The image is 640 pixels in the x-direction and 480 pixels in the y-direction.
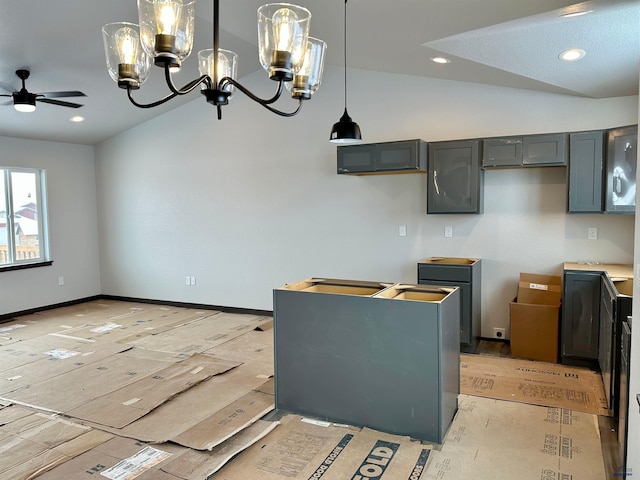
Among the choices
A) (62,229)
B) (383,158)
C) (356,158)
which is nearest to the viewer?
(383,158)

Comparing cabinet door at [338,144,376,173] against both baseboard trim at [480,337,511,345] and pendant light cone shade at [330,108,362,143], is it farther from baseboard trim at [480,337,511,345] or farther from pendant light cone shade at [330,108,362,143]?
baseboard trim at [480,337,511,345]

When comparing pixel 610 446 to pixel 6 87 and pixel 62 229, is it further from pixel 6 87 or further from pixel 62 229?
pixel 62 229

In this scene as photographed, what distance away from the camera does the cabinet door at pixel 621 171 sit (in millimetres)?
3961

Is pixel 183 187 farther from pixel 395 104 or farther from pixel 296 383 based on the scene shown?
pixel 296 383

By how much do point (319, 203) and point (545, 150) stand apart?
2.61 meters

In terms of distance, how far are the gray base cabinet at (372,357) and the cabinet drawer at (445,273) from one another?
1.37 m

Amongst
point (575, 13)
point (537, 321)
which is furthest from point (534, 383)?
point (575, 13)

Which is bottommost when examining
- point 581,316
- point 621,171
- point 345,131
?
point 581,316

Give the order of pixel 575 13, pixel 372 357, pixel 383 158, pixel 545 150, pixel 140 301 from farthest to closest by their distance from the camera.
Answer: pixel 140 301, pixel 383 158, pixel 545 150, pixel 372 357, pixel 575 13

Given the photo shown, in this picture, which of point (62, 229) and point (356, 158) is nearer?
point (356, 158)

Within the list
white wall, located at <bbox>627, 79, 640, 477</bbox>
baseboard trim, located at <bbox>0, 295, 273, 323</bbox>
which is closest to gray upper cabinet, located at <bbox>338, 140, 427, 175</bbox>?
baseboard trim, located at <bbox>0, 295, 273, 323</bbox>

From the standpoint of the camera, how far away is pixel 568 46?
3.35 m

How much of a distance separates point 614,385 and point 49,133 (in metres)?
7.13

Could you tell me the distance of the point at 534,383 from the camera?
3.90m
